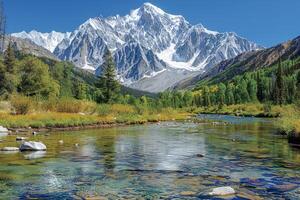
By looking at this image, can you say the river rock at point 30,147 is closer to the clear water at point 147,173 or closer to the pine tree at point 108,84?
the clear water at point 147,173

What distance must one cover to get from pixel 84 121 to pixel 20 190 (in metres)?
47.2

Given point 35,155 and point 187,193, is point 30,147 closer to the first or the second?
point 35,155

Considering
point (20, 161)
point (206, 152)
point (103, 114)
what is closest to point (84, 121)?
point (103, 114)

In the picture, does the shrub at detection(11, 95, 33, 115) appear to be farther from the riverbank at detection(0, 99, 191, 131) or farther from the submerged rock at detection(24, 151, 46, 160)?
the submerged rock at detection(24, 151, 46, 160)

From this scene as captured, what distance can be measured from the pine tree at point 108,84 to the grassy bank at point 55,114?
4038cm

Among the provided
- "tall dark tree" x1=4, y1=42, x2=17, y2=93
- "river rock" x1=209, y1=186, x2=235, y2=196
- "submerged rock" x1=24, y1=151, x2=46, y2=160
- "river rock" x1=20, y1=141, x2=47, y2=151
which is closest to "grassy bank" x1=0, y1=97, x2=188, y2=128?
"river rock" x1=20, y1=141, x2=47, y2=151

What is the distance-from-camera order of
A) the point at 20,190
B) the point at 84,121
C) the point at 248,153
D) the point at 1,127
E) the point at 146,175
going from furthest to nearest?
the point at 84,121 → the point at 1,127 → the point at 248,153 → the point at 146,175 → the point at 20,190

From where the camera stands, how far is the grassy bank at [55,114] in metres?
56.9

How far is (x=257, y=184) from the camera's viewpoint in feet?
66.7

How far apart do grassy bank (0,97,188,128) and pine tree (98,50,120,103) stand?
40383 millimetres

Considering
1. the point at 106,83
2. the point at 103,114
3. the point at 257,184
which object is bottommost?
the point at 257,184

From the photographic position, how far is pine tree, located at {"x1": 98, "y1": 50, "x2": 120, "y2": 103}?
134 metres

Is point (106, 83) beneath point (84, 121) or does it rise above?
above

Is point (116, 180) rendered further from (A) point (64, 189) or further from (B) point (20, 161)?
(B) point (20, 161)
